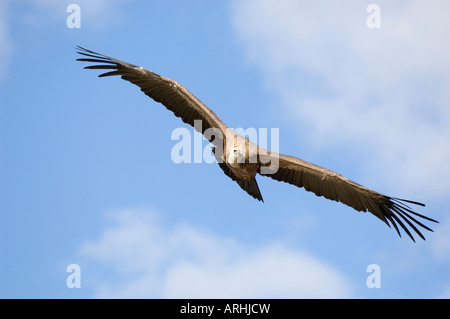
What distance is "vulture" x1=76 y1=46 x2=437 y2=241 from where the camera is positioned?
12023mm

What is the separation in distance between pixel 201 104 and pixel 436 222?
4.29 metres

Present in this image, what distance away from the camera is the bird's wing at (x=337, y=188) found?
A: 40.0 feet

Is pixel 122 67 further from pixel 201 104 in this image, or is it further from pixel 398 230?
pixel 398 230

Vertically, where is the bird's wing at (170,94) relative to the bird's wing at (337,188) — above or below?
above

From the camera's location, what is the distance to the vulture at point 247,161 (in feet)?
39.4

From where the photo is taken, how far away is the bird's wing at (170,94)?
40.5ft

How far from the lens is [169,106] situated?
12648 millimetres

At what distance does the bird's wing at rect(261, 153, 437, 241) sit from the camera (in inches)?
480

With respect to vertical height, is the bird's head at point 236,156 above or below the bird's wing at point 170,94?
below

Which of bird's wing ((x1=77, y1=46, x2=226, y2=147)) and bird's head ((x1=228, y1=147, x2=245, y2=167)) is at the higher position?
bird's wing ((x1=77, y1=46, x2=226, y2=147))

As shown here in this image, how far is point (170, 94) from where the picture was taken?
41.4 feet

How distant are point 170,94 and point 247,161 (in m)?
1.89

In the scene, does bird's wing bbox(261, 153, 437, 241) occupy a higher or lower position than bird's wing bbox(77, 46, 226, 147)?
lower
